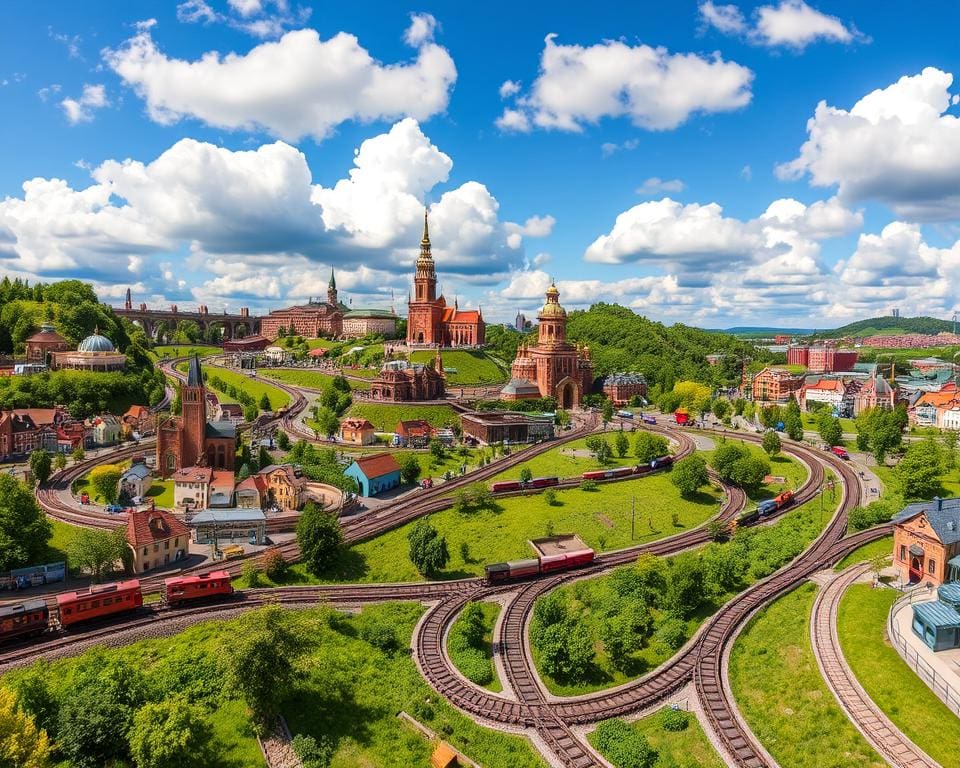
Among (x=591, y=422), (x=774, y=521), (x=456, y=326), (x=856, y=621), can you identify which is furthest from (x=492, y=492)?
(x=456, y=326)

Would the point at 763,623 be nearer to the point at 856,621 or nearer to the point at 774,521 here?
the point at 856,621

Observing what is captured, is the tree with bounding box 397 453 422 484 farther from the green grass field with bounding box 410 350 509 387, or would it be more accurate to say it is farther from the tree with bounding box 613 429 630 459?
the green grass field with bounding box 410 350 509 387

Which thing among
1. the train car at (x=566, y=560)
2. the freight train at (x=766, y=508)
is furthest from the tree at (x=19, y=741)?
the freight train at (x=766, y=508)

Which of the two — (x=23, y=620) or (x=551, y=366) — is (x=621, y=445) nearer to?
(x=551, y=366)

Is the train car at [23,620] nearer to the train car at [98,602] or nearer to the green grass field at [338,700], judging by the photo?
the train car at [98,602]

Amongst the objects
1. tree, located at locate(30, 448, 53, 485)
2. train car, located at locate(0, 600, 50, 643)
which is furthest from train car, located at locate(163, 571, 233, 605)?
tree, located at locate(30, 448, 53, 485)

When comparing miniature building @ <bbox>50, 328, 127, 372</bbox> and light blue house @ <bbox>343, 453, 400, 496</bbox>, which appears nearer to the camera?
light blue house @ <bbox>343, 453, 400, 496</bbox>
